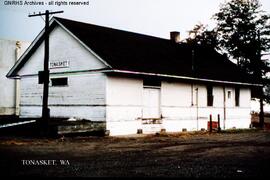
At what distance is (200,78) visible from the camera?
25203 millimetres

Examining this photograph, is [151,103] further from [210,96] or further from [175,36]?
[175,36]

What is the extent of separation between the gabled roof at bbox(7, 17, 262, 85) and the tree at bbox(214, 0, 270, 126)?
87.7 inches

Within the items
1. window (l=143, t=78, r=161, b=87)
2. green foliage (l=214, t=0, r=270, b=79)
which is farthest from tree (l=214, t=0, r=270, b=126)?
window (l=143, t=78, r=161, b=87)

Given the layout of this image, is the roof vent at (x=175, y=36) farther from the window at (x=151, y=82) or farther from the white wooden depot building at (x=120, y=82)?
the window at (x=151, y=82)

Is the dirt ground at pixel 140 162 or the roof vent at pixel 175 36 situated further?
the roof vent at pixel 175 36

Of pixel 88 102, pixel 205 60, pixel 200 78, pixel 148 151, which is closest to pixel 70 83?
pixel 88 102

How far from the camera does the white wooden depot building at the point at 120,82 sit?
20906 millimetres

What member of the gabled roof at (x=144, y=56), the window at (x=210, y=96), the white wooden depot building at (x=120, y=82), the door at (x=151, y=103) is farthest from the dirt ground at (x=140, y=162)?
the window at (x=210, y=96)

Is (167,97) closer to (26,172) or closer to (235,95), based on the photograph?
(235,95)

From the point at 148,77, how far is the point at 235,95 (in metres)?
10.2

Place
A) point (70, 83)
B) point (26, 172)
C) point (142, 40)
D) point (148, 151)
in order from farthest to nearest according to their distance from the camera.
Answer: point (142, 40)
point (70, 83)
point (148, 151)
point (26, 172)

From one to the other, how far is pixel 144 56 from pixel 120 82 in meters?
3.31

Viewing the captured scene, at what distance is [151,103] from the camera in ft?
75.3

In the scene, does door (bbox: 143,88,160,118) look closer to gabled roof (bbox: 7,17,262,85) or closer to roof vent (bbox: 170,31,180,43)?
gabled roof (bbox: 7,17,262,85)
